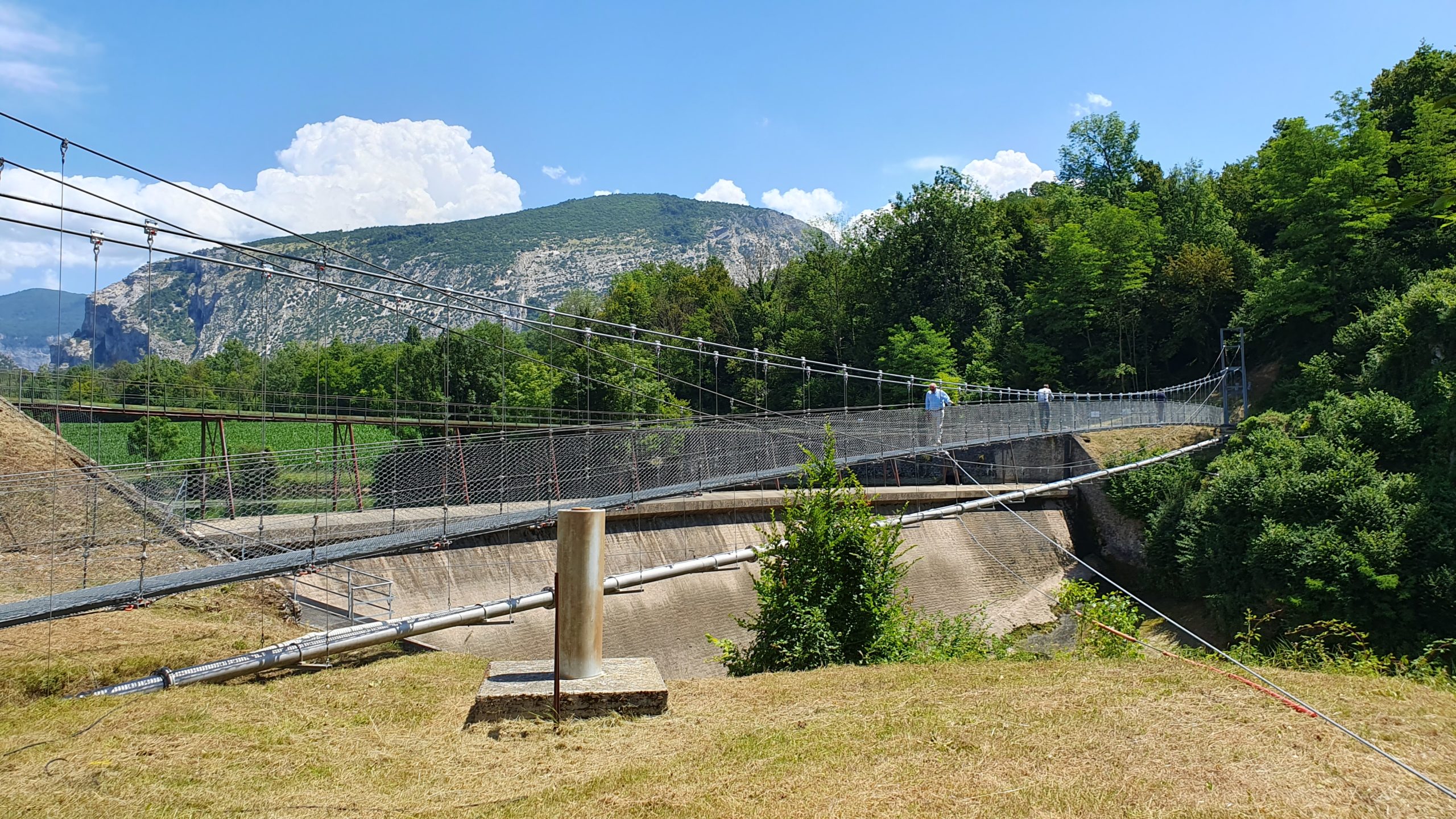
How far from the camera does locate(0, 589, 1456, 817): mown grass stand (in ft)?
13.1

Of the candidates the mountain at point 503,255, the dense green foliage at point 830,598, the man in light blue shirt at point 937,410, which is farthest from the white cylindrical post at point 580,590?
the mountain at point 503,255

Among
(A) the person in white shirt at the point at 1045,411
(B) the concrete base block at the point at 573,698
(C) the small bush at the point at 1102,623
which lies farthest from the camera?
(A) the person in white shirt at the point at 1045,411

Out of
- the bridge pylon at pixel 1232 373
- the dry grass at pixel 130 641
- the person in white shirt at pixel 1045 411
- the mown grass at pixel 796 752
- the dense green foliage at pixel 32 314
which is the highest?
the dense green foliage at pixel 32 314

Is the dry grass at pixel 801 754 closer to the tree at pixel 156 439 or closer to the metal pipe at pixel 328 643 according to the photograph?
the metal pipe at pixel 328 643

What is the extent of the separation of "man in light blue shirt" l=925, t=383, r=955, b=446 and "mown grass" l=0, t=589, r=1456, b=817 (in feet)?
44.0

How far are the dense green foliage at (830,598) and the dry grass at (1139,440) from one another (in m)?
18.3

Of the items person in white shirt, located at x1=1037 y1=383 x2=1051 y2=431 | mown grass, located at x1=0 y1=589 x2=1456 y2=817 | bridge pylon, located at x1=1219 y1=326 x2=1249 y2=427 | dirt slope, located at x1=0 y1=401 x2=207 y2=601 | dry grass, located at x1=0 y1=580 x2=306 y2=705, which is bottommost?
dry grass, located at x1=0 y1=580 x2=306 y2=705

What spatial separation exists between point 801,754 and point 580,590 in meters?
1.92

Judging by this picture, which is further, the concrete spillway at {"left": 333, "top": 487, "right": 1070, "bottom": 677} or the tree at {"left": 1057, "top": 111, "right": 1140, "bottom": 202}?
the tree at {"left": 1057, "top": 111, "right": 1140, "bottom": 202}

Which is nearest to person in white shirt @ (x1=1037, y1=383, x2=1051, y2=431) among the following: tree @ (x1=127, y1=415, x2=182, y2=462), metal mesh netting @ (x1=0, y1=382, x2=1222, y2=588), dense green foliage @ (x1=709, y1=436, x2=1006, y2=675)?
metal mesh netting @ (x1=0, y1=382, x2=1222, y2=588)

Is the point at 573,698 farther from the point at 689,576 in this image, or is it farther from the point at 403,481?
the point at 689,576

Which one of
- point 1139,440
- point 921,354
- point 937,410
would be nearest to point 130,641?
point 937,410

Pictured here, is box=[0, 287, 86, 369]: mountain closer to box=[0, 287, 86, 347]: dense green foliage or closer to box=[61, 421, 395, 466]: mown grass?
box=[0, 287, 86, 347]: dense green foliage

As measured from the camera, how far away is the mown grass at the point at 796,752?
13.1 feet
